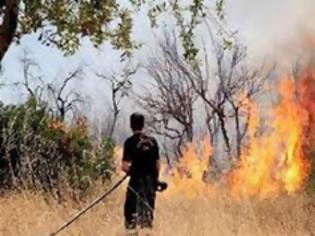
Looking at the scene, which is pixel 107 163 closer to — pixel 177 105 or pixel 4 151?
pixel 4 151

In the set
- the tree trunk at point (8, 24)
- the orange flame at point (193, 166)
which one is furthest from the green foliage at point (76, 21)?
the orange flame at point (193, 166)

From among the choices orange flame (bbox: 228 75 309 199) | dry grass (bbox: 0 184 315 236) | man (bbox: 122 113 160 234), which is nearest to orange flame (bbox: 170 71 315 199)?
orange flame (bbox: 228 75 309 199)

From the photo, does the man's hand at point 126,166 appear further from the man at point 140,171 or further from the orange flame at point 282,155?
the orange flame at point 282,155

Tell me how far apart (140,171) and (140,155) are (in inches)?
8.7

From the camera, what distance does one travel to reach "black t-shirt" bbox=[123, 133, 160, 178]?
1049 cm

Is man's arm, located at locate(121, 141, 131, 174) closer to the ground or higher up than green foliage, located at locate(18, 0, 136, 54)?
closer to the ground

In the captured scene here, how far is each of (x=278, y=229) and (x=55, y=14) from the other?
5060mm

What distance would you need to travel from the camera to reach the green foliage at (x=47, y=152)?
16.5 m

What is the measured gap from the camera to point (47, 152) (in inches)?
711

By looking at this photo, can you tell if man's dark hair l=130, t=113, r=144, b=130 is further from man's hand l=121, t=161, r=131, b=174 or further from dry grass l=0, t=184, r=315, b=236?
dry grass l=0, t=184, r=315, b=236

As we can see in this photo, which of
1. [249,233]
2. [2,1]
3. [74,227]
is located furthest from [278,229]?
[2,1]

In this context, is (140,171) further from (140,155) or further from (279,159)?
(279,159)

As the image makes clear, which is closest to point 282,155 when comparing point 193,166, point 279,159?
point 279,159

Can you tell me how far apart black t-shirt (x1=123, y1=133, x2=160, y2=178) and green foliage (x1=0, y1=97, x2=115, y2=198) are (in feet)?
17.3
